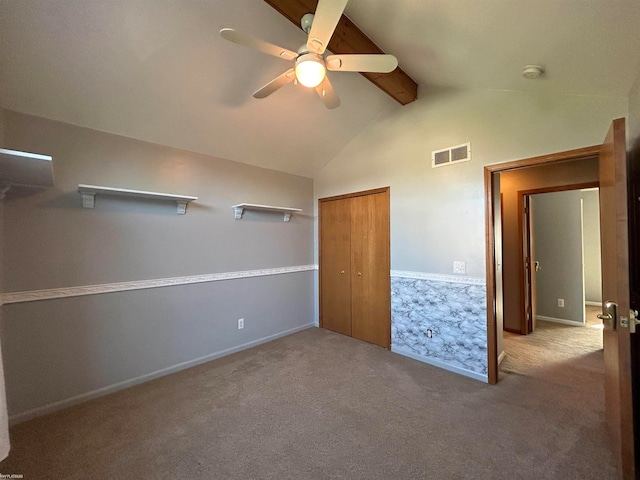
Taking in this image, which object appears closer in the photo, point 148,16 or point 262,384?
point 148,16

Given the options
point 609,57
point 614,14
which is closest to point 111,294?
point 614,14

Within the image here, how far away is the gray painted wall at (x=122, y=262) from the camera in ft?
6.94

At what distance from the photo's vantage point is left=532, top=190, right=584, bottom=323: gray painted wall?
4.34m

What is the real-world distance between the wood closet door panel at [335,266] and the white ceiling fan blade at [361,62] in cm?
227

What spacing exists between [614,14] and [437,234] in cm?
193

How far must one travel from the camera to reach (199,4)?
1.77m

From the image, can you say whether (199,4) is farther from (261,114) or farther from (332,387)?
(332,387)

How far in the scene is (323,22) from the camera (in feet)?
4.38

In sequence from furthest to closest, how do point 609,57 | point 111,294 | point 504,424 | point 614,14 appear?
point 111,294, point 504,424, point 609,57, point 614,14

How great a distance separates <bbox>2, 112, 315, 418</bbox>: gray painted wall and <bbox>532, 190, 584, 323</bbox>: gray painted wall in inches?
181

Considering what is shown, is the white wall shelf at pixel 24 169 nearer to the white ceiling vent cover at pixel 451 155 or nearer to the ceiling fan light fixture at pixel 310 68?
the ceiling fan light fixture at pixel 310 68

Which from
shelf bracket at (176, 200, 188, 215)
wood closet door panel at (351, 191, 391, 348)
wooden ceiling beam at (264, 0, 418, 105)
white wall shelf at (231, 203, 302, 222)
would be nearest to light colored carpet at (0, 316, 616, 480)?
wood closet door panel at (351, 191, 391, 348)

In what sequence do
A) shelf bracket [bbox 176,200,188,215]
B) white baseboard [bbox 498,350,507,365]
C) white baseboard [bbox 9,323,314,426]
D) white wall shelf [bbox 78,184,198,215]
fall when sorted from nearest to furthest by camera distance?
white baseboard [bbox 9,323,314,426] → white wall shelf [bbox 78,184,198,215] → shelf bracket [bbox 176,200,188,215] → white baseboard [bbox 498,350,507,365]

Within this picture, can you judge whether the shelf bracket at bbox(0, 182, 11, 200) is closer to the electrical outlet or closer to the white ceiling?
the white ceiling
